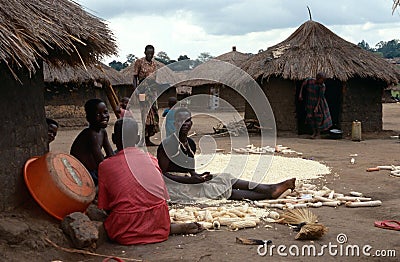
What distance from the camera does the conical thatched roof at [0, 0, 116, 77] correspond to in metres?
4.11

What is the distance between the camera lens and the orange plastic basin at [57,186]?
15.0 feet

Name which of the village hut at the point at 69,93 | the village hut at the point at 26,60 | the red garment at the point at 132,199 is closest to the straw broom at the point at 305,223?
the red garment at the point at 132,199

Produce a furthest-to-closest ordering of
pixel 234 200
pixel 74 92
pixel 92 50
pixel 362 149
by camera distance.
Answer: pixel 74 92, pixel 362 149, pixel 234 200, pixel 92 50

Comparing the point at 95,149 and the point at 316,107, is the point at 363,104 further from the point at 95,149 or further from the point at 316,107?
the point at 95,149

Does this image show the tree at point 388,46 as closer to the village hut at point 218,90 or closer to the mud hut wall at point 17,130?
the village hut at point 218,90

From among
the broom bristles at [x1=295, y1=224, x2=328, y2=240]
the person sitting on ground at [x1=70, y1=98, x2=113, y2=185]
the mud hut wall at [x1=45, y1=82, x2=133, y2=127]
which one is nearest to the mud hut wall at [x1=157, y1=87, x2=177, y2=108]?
the mud hut wall at [x1=45, y1=82, x2=133, y2=127]

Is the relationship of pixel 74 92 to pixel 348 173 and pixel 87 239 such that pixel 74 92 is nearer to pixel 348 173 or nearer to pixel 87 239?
pixel 348 173

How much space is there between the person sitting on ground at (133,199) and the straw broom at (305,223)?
3.02ft

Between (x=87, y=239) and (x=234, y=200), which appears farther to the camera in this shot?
(x=234, y=200)

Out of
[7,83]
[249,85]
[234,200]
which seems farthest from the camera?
[249,85]

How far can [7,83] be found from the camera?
Answer: 460 centimetres

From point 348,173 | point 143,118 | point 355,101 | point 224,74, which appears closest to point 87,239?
point 348,173

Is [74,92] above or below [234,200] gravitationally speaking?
Result: above

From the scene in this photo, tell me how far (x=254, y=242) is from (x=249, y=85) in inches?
460
